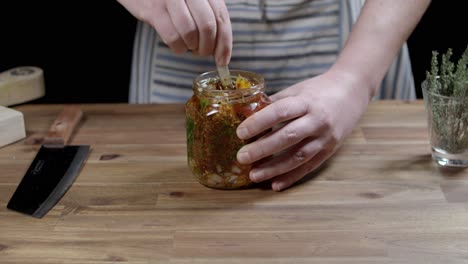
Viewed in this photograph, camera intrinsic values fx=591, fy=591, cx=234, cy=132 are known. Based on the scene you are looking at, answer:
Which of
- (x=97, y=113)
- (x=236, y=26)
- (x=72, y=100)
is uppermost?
(x=236, y=26)

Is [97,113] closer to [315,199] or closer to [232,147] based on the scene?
[232,147]

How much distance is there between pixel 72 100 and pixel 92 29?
258 mm

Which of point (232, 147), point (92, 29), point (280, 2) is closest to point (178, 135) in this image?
point (232, 147)

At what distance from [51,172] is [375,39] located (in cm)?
66

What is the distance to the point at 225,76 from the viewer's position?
97cm

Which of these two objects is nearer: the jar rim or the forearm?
the jar rim

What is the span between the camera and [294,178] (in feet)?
3.22

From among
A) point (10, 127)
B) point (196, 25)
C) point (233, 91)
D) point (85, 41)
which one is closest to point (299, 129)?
point (233, 91)

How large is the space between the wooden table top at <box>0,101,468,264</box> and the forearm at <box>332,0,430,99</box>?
0.13 m

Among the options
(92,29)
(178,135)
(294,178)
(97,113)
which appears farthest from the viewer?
(92,29)

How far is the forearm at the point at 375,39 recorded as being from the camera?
112 cm

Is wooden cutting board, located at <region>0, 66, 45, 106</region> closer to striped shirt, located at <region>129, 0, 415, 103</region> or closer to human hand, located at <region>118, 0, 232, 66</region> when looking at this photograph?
striped shirt, located at <region>129, 0, 415, 103</region>

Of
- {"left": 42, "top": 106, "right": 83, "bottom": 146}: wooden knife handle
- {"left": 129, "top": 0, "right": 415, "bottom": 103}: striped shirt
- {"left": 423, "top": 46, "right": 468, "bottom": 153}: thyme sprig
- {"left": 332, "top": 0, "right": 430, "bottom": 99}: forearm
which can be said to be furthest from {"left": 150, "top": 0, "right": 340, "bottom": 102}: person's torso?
{"left": 423, "top": 46, "right": 468, "bottom": 153}: thyme sprig

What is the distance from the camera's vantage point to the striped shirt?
4.33ft
